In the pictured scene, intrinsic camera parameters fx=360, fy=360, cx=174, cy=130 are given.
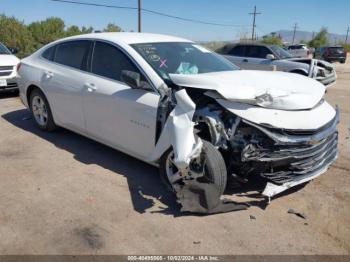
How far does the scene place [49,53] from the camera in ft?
18.8

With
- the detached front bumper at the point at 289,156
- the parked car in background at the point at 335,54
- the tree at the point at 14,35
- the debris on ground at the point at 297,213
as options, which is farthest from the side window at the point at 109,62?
the parked car in background at the point at 335,54

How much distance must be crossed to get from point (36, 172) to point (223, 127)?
8.01ft

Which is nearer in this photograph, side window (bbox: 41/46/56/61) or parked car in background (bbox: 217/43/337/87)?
side window (bbox: 41/46/56/61)

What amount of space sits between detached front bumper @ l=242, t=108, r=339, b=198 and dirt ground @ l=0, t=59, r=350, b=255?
0.31 m

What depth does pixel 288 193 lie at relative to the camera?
4004mm

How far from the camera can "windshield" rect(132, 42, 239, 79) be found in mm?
4250

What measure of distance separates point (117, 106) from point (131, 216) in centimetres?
139

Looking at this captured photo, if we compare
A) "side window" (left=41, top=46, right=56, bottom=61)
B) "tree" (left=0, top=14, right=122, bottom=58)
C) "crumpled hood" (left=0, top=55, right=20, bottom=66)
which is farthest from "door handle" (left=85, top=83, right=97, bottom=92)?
"tree" (left=0, top=14, right=122, bottom=58)

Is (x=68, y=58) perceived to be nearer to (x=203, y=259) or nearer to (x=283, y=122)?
(x=283, y=122)

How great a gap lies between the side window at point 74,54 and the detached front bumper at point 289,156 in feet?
8.94

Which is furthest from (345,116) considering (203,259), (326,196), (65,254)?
(65,254)

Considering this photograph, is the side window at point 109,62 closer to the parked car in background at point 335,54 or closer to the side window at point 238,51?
the side window at point 238,51

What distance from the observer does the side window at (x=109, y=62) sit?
14.4 ft

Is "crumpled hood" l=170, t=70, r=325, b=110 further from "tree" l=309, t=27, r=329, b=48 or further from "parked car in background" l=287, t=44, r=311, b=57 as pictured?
"tree" l=309, t=27, r=329, b=48
